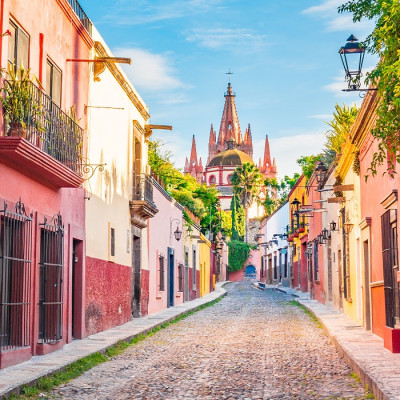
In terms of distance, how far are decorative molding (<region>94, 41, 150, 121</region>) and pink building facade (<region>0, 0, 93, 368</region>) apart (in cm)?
97

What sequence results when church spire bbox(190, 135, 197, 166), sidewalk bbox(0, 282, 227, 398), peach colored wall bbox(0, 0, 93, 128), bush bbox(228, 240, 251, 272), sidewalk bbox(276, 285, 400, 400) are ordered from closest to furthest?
1. sidewalk bbox(276, 285, 400, 400)
2. sidewalk bbox(0, 282, 227, 398)
3. peach colored wall bbox(0, 0, 93, 128)
4. bush bbox(228, 240, 251, 272)
5. church spire bbox(190, 135, 197, 166)

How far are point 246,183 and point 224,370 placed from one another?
8228cm

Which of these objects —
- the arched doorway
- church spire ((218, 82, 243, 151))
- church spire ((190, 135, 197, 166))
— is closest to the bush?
the arched doorway

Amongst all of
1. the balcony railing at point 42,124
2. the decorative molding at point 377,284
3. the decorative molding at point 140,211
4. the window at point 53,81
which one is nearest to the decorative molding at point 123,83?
the window at point 53,81

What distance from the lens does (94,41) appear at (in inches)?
583

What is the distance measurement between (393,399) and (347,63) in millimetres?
A: 5680

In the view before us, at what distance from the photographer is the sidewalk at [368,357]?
25.5 feet

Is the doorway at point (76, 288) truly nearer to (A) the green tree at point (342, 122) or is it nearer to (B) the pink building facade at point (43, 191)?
(B) the pink building facade at point (43, 191)

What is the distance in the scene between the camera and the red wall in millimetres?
14857

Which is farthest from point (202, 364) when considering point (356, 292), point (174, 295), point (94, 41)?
point (174, 295)

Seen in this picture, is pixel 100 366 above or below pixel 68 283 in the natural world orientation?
below

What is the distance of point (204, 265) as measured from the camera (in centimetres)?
4369

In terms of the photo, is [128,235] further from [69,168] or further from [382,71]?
[382,71]

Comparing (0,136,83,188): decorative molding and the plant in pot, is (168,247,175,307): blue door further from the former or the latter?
the plant in pot
